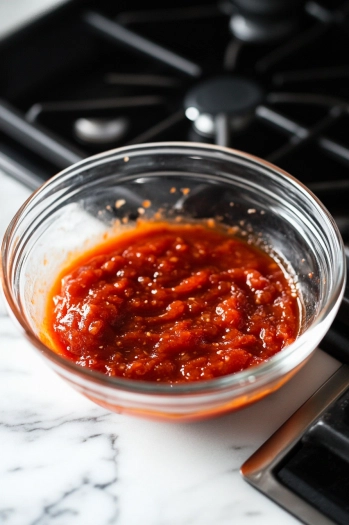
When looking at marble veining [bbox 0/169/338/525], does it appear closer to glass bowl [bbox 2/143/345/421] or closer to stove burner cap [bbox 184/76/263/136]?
glass bowl [bbox 2/143/345/421]

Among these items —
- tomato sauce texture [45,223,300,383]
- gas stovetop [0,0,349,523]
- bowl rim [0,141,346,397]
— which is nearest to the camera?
bowl rim [0,141,346,397]

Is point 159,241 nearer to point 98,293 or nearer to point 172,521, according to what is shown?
point 98,293

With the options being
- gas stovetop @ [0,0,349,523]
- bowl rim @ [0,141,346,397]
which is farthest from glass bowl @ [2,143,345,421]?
gas stovetop @ [0,0,349,523]

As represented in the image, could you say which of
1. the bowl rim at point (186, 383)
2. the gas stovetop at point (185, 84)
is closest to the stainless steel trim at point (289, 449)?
the bowl rim at point (186, 383)

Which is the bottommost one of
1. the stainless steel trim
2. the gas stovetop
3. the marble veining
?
the marble veining

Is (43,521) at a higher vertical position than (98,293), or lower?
lower

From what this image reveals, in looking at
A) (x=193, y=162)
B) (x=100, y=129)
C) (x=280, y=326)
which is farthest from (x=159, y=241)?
(x=100, y=129)

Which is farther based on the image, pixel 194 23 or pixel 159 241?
pixel 194 23
